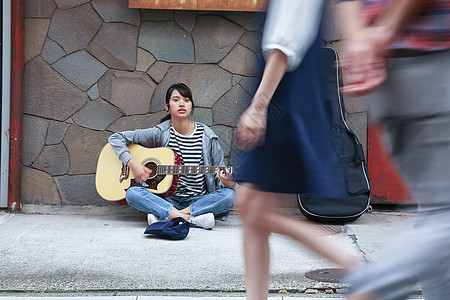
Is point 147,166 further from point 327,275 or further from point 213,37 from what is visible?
point 327,275

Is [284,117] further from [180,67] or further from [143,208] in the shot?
[180,67]

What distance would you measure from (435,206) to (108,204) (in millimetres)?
3923

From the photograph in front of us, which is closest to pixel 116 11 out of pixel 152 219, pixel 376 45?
pixel 152 219

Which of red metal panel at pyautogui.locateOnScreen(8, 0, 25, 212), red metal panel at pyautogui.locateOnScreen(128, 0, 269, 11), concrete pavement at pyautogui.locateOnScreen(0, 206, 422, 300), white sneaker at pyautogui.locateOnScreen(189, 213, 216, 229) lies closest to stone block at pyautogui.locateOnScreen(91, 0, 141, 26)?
red metal panel at pyautogui.locateOnScreen(128, 0, 269, 11)

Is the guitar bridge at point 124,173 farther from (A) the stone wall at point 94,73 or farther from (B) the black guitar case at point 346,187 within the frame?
(B) the black guitar case at point 346,187

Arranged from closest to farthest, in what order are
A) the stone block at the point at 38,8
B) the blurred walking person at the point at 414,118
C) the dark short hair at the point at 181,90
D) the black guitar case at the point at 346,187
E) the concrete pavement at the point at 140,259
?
the blurred walking person at the point at 414,118 → the concrete pavement at the point at 140,259 → the black guitar case at the point at 346,187 → the dark short hair at the point at 181,90 → the stone block at the point at 38,8

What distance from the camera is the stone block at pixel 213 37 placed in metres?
4.93

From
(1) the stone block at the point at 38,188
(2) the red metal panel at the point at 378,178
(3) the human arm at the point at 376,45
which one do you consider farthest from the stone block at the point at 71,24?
(3) the human arm at the point at 376,45

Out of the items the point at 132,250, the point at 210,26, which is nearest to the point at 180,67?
the point at 210,26

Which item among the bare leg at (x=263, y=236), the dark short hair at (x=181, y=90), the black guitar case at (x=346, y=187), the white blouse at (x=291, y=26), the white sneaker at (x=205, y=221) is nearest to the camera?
the white blouse at (x=291, y=26)

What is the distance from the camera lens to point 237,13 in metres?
4.92

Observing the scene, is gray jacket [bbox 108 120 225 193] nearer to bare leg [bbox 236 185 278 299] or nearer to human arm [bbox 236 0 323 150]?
bare leg [bbox 236 185 278 299]

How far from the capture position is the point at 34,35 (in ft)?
16.1

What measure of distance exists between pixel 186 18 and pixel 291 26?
3301 mm
